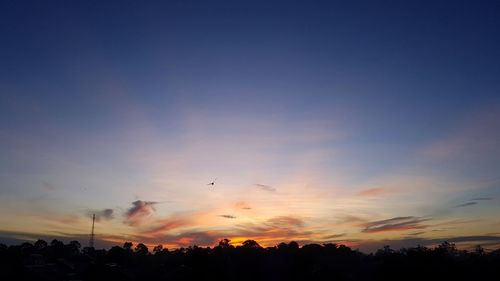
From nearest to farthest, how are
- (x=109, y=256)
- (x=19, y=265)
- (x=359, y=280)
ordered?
(x=19, y=265)
(x=359, y=280)
(x=109, y=256)

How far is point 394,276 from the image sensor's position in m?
48.9

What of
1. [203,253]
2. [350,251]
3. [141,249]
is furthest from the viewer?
[141,249]

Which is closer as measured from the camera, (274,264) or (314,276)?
(314,276)

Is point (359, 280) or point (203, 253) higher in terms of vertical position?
point (203, 253)

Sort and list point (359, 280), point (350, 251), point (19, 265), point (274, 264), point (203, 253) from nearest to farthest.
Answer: point (19, 265)
point (203, 253)
point (359, 280)
point (274, 264)
point (350, 251)

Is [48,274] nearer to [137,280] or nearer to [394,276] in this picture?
[137,280]

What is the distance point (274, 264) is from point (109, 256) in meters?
39.2

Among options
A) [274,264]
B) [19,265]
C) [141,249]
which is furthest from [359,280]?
[141,249]

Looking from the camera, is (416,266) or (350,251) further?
(350,251)

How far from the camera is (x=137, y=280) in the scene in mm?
60250

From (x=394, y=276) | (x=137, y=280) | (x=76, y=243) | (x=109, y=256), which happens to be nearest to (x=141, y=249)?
(x=76, y=243)

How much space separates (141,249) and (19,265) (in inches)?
3451

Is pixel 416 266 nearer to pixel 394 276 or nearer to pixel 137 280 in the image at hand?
pixel 394 276

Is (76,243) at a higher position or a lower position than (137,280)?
higher
